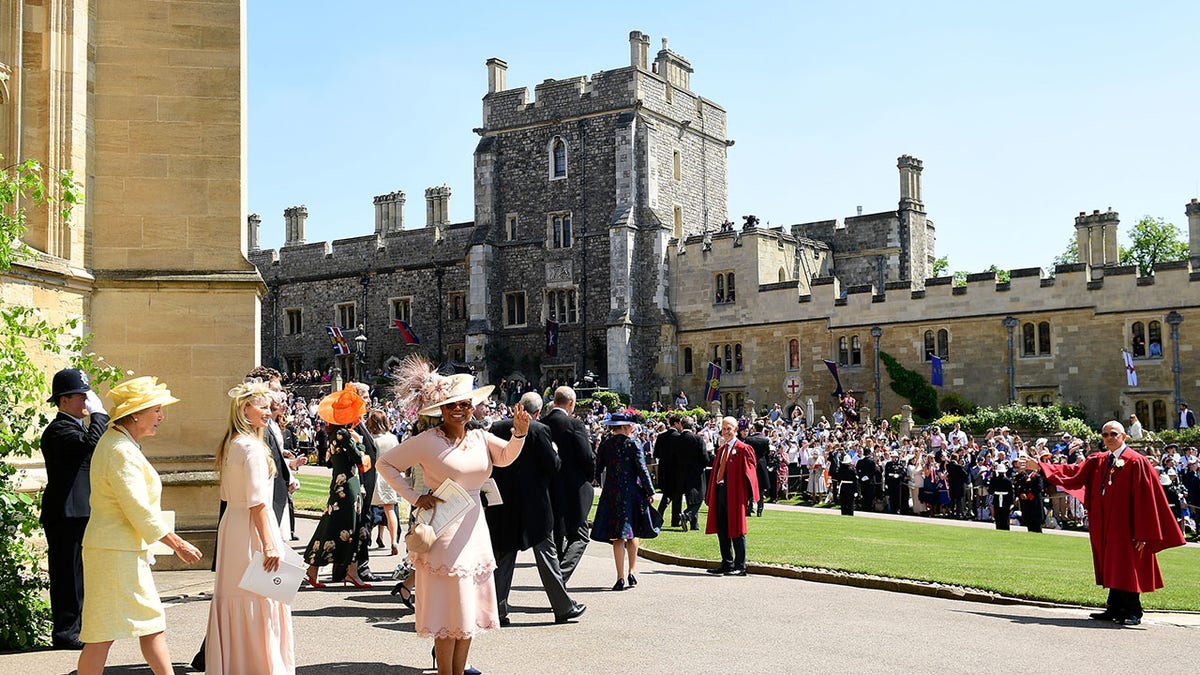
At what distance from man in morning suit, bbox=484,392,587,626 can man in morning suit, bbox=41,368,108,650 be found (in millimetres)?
2897

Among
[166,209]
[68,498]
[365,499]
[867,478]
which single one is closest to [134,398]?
[68,498]

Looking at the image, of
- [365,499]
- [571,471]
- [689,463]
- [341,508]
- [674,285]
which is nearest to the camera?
[571,471]

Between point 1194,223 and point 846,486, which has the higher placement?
point 1194,223

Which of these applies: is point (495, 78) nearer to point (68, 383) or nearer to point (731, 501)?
point (731, 501)

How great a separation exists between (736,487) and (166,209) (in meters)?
6.61

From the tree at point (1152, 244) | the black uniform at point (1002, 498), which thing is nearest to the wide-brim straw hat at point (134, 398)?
the black uniform at point (1002, 498)

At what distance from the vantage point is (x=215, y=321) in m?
11.5

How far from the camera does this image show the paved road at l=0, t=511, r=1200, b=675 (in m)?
7.48

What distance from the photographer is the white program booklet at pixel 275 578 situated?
6012 millimetres

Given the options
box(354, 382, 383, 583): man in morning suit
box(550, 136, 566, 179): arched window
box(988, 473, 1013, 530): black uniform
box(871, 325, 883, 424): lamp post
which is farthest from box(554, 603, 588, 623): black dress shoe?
box(550, 136, 566, 179): arched window

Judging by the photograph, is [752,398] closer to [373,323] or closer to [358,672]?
[373,323]

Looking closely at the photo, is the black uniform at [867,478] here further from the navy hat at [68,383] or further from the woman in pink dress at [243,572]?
the woman in pink dress at [243,572]

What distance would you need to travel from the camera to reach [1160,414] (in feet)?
113

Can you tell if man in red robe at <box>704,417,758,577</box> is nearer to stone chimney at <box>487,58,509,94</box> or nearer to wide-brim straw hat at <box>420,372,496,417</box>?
wide-brim straw hat at <box>420,372,496,417</box>
